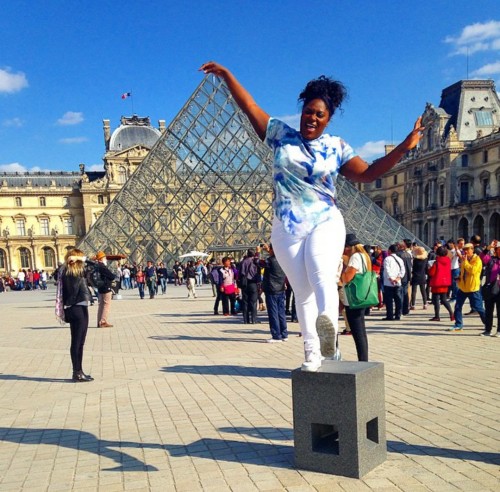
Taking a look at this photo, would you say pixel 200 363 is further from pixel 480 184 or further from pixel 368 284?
pixel 480 184

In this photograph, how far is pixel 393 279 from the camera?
A: 27.8 feet

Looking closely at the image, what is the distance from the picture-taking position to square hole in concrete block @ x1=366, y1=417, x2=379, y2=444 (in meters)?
2.61

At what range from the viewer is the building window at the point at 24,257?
201ft

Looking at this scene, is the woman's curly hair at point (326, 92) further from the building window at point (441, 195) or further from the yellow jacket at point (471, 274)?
the building window at point (441, 195)

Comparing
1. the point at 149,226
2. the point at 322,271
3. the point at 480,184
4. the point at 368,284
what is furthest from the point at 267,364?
the point at 480,184

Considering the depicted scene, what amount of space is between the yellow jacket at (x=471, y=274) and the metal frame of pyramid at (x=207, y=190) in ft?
57.6

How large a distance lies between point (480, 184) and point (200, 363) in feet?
165

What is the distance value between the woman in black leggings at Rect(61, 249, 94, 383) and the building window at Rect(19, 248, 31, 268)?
6137 centimetres

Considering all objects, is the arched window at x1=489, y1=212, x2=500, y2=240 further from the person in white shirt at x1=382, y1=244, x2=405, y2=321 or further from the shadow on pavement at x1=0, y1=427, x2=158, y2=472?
the shadow on pavement at x1=0, y1=427, x2=158, y2=472

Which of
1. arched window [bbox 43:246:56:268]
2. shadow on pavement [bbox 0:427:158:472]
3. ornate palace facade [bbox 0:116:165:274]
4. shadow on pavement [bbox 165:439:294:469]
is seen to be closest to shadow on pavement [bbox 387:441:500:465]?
shadow on pavement [bbox 165:439:294:469]

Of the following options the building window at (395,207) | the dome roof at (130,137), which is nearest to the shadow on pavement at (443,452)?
the building window at (395,207)

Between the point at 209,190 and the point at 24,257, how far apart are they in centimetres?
4437

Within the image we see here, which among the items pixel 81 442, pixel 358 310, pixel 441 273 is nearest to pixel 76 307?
pixel 81 442

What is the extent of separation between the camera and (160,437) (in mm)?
3281
